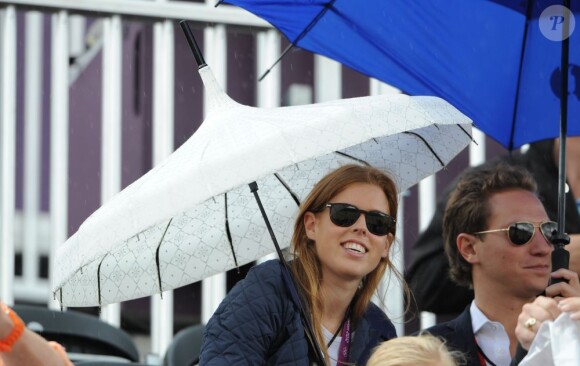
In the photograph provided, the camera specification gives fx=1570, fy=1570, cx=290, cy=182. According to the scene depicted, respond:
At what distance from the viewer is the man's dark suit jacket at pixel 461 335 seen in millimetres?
5117

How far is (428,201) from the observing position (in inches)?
294

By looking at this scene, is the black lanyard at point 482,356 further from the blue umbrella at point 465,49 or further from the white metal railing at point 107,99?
the white metal railing at point 107,99

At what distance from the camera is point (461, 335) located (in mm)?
5191

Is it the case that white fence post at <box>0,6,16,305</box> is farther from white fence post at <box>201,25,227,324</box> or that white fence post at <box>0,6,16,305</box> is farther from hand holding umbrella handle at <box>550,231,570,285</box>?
hand holding umbrella handle at <box>550,231,570,285</box>

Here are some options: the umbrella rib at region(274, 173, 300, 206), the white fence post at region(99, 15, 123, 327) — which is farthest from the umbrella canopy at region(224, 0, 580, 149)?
the white fence post at region(99, 15, 123, 327)

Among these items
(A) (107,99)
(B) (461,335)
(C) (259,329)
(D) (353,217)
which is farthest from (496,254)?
(A) (107,99)

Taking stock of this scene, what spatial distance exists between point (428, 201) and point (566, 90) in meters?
2.54

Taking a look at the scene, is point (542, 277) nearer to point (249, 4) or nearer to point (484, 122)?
point (484, 122)

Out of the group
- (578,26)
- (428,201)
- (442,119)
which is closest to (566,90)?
(578,26)

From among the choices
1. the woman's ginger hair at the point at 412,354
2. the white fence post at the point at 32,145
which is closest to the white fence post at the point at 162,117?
the white fence post at the point at 32,145

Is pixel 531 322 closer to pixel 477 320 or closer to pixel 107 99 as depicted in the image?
pixel 477 320

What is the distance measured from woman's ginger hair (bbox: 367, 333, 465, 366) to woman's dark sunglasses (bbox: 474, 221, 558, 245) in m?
0.94

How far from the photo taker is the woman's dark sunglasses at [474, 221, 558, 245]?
507cm

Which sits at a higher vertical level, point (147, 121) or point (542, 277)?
point (147, 121)
